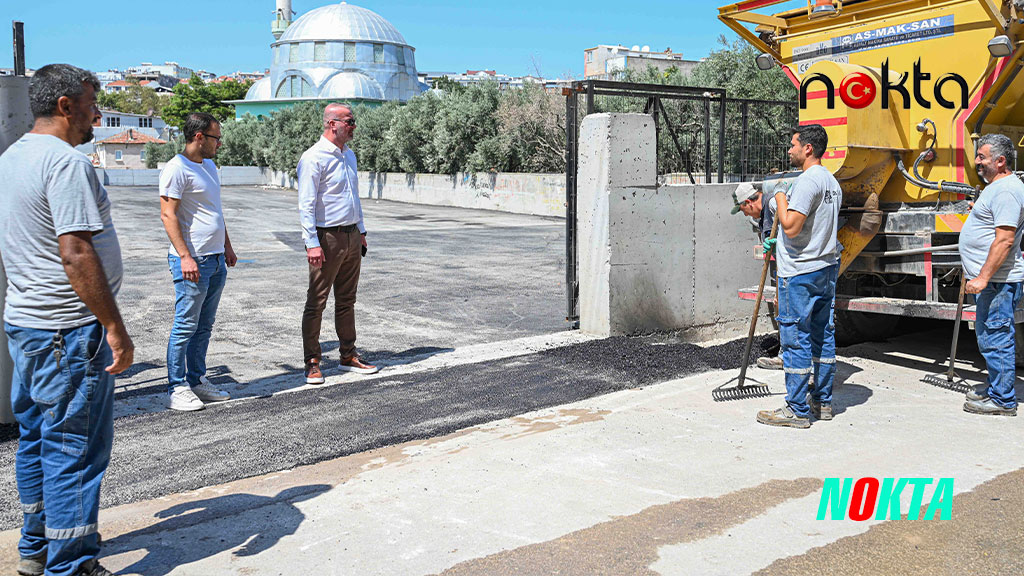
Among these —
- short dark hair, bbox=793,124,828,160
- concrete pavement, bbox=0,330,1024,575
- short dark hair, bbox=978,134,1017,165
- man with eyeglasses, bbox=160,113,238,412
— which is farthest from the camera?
man with eyeglasses, bbox=160,113,238,412

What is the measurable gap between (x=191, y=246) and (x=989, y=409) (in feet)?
17.9

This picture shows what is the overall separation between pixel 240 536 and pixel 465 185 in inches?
1169

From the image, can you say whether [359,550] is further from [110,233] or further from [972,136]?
[972,136]

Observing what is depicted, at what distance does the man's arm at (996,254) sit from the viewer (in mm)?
5820

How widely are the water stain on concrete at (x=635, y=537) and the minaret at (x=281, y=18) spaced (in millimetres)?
95855

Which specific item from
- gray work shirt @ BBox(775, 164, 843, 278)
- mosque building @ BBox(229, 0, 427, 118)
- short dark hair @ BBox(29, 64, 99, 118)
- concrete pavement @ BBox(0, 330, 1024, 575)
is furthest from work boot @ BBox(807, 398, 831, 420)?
mosque building @ BBox(229, 0, 427, 118)

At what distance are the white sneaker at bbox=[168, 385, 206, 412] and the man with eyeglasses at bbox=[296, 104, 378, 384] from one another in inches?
36.3

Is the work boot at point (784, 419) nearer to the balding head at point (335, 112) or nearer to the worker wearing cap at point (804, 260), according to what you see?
the worker wearing cap at point (804, 260)

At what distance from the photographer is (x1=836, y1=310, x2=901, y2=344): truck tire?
8383 mm

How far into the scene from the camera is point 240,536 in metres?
4.08

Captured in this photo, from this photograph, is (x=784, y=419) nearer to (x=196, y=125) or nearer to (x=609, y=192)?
(x=609, y=192)

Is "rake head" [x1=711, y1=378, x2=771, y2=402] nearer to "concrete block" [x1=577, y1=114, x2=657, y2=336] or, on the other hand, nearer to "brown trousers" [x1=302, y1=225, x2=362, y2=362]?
"concrete block" [x1=577, y1=114, x2=657, y2=336]

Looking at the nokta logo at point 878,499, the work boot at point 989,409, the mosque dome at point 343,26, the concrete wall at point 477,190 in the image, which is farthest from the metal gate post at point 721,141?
the mosque dome at point 343,26

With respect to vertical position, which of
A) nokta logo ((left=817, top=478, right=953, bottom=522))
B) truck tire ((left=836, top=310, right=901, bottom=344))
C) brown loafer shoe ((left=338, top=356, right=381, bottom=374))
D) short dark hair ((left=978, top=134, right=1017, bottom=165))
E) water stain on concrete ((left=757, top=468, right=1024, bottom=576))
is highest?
short dark hair ((left=978, top=134, right=1017, bottom=165))
